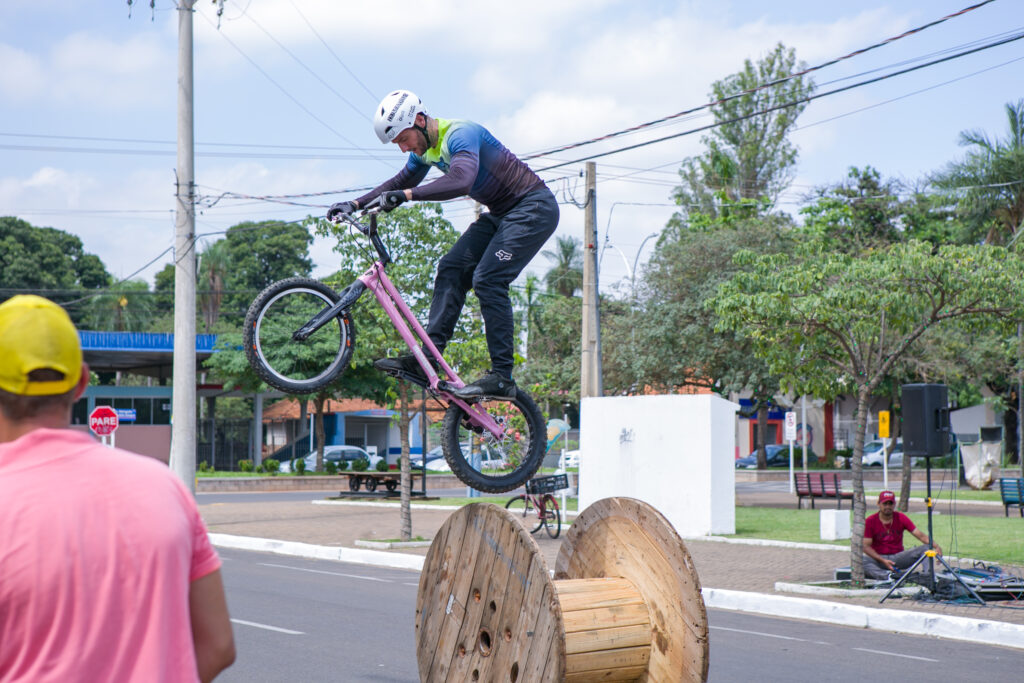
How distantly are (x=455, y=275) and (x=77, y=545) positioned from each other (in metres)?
3.17

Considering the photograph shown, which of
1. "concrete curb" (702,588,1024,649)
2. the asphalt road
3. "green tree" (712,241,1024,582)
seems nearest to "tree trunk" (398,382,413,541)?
the asphalt road

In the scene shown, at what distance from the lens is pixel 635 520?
15.6 feet

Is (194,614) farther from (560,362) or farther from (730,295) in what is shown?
(560,362)

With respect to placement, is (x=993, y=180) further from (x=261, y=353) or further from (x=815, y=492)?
(x=261, y=353)

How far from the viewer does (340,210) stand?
4.62 m

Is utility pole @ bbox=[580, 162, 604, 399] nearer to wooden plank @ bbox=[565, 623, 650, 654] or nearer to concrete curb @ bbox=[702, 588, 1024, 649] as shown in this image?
concrete curb @ bbox=[702, 588, 1024, 649]

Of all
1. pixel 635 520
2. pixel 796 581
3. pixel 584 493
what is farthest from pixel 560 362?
pixel 635 520

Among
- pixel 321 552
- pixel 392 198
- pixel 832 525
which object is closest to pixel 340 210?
pixel 392 198

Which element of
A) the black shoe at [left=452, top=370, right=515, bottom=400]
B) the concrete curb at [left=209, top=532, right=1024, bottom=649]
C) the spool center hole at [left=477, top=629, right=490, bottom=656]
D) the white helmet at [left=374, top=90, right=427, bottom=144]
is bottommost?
the concrete curb at [left=209, top=532, right=1024, bottom=649]

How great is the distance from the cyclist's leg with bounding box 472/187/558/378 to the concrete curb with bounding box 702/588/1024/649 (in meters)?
8.26

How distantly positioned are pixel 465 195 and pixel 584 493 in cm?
1708

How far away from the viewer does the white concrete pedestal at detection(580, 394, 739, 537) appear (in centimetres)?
1948

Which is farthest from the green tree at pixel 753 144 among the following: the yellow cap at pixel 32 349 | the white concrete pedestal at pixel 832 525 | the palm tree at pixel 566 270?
the yellow cap at pixel 32 349

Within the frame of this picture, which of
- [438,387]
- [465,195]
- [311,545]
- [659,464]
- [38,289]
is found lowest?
[311,545]
